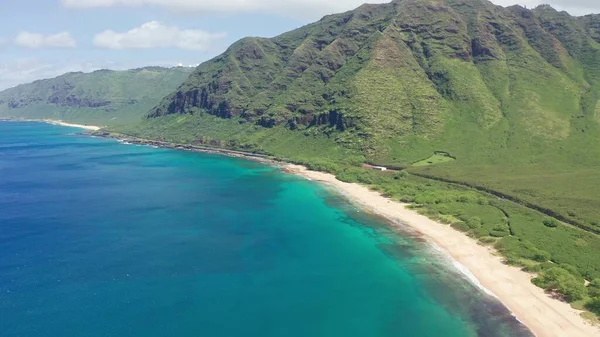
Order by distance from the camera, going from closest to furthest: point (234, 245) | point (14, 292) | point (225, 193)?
point (14, 292)
point (234, 245)
point (225, 193)

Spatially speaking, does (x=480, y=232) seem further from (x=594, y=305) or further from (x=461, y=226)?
(x=594, y=305)

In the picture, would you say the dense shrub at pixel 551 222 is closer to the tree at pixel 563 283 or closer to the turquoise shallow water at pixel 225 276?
the tree at pixel 563 283

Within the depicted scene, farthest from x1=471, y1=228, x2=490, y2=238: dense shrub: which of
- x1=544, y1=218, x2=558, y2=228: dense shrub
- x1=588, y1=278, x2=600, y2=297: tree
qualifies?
x1=588, y1=278, x2=600, y2=297: tree

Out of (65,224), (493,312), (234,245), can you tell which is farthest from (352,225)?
(65,224)

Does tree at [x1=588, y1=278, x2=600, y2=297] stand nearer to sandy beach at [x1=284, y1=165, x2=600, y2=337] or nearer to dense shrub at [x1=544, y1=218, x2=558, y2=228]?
sandy beach at [x1=284, y1=165, x2=600, y2=337]

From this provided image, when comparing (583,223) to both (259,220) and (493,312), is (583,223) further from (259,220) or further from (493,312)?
(259,220)

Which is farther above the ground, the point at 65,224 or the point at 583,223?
the point at 583,223
